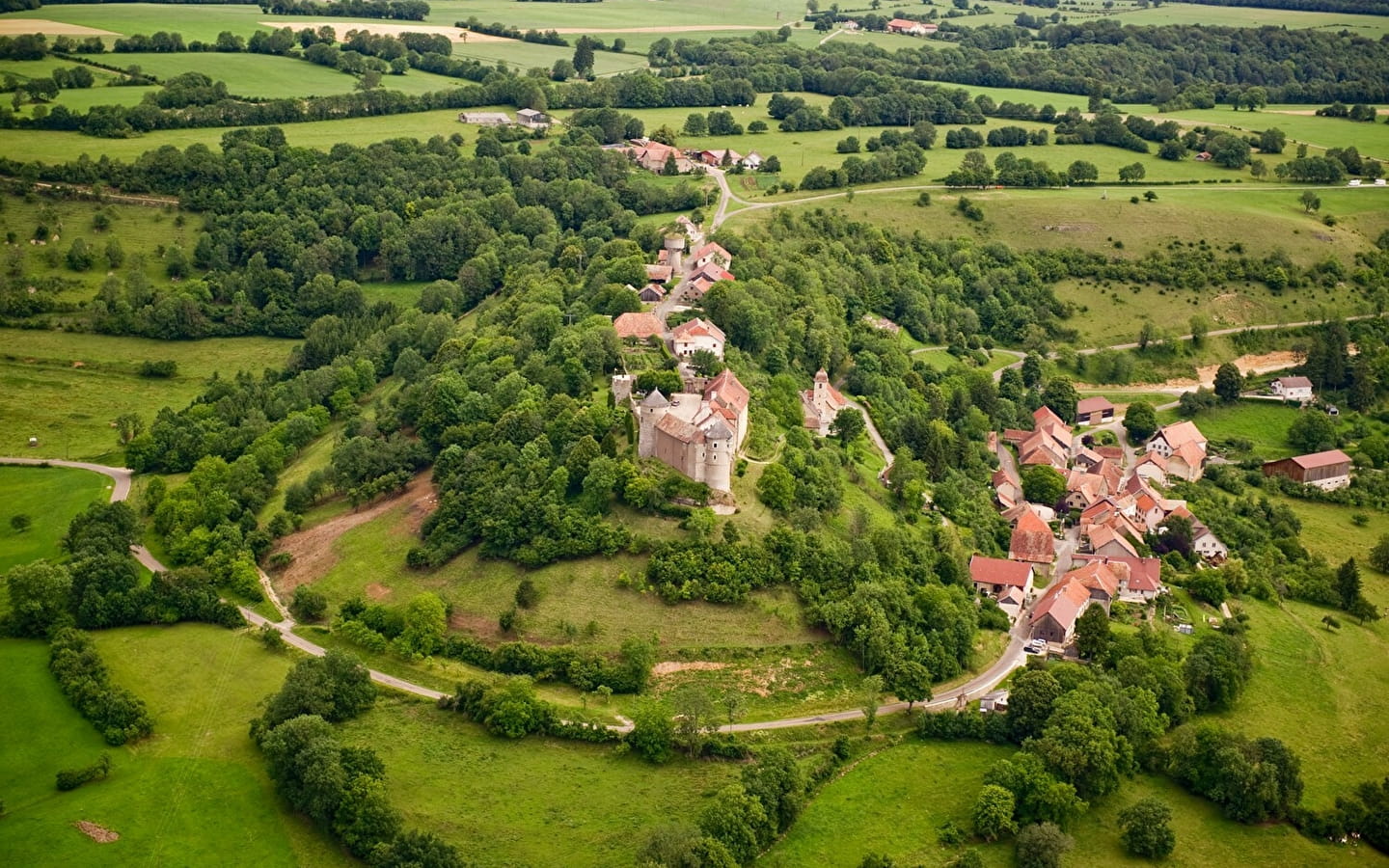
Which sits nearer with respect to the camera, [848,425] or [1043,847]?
[1043,847]

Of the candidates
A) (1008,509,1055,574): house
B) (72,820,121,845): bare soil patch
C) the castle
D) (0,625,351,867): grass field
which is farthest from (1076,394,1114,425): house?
(72,820,121,845): bare soil patch

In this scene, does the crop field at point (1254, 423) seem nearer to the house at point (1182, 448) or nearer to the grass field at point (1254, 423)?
the grass field at point (1254, 423)

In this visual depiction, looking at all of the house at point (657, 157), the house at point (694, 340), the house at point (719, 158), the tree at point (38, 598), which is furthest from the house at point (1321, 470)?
the tree at point (38, 598)

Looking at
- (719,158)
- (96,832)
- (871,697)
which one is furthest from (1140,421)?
(96,832)

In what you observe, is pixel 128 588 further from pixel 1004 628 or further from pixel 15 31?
pixel 15 31

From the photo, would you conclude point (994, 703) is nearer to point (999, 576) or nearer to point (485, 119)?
point (999, 576)

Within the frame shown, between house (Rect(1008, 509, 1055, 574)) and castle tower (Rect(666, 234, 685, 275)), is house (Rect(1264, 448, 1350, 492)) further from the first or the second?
castle tower (Rect(666, 234, 685, 275))
